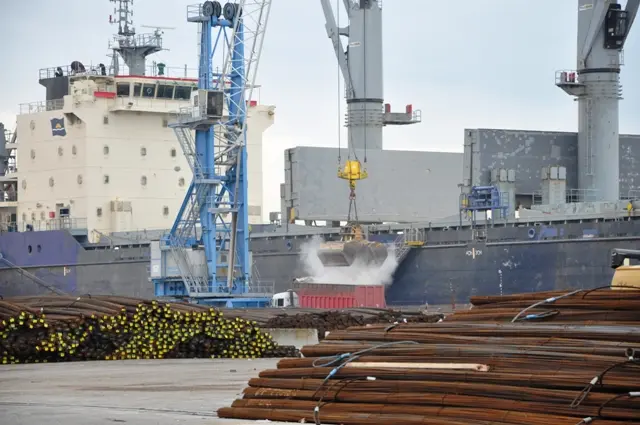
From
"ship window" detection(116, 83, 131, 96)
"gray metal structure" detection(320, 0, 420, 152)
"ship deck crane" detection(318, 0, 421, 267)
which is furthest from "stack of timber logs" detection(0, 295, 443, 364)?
"ship window" detection(116, 83, 131, 96)

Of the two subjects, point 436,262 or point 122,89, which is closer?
point 436,262

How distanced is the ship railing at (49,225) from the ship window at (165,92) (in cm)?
602

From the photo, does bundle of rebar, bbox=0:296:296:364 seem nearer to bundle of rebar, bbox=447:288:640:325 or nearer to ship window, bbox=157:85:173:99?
bundle of rebar, bbox=447:288:640:325

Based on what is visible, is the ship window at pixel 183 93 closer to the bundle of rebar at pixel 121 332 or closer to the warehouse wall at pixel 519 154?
the warehouse wall at pixel 519 154

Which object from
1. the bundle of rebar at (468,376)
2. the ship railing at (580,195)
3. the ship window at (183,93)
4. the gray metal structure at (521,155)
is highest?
the ship window at (183,93)

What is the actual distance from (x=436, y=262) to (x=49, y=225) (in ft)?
60.6

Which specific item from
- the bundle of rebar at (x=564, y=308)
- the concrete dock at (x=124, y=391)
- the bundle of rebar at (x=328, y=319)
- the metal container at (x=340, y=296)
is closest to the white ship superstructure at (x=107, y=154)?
the metal container at (x=340, y=296)

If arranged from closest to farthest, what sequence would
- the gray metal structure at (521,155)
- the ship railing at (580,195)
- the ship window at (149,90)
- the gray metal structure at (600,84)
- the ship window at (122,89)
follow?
1. the gray metal structure at (600,84)
2. the ship railing at (580,195)
3. the gray metal structure at (521,155)
4. the ship window at (149,90)
5. the ship window at (122,89)

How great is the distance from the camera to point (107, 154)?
5262 cm

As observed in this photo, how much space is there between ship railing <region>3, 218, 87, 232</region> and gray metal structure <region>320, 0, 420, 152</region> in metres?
12.3

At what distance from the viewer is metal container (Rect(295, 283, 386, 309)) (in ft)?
129

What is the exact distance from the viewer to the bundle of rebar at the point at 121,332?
17641 mm

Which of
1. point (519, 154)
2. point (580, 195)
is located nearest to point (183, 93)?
point (519, 154)

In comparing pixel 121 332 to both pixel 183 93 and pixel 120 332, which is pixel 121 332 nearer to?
pixel 120 332
